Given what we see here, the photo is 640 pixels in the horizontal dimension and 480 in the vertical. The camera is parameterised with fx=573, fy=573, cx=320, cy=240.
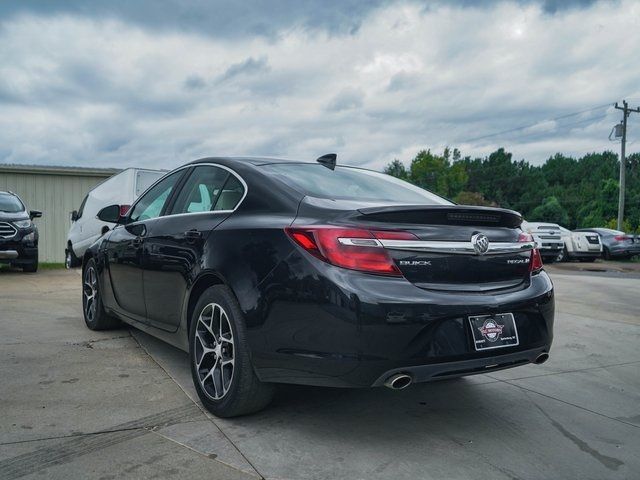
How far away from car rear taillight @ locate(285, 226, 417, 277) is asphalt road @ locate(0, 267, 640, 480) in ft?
2.90

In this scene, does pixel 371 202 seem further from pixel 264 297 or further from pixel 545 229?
pixel 545 229

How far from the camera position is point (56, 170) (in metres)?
18.7

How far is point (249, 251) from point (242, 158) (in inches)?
39.0

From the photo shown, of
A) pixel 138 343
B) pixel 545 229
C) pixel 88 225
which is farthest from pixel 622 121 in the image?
pixel 138 343

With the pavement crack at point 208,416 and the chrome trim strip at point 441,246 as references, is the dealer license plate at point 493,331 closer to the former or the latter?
the chrome trim strip at point 441,246

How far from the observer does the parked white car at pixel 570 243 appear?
19.6m

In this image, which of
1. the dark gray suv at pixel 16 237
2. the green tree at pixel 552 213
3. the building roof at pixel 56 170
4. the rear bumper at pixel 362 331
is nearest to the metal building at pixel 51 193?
the building roof at pixel 56 170

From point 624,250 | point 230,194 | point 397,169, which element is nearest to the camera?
point 230,194

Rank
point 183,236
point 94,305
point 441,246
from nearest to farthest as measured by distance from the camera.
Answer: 1. point 441,246
2. point 183,236
3. point 94,305

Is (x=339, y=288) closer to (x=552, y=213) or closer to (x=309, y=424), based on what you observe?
(x=309, y=424)

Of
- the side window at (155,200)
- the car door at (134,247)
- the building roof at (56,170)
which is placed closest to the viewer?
the car door at (134,247)

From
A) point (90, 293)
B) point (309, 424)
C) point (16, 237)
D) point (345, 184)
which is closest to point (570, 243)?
point (16, 237)

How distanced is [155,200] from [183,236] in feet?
3.56

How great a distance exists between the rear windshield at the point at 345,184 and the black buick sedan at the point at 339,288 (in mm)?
19
